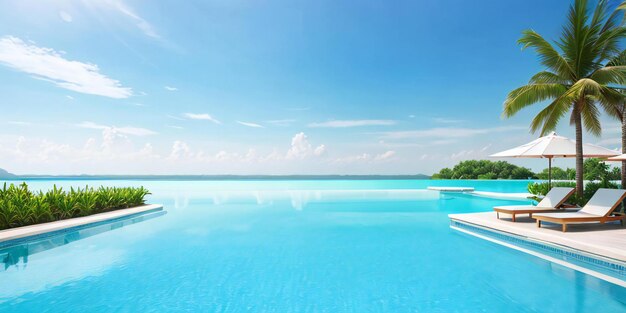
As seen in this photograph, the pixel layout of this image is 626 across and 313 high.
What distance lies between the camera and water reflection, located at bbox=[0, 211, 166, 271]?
17.3 feet

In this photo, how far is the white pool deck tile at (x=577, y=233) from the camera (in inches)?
176

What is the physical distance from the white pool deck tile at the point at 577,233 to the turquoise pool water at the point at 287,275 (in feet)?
1.79

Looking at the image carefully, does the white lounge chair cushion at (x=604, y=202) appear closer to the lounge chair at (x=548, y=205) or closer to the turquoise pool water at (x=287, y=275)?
the lounge chair at (x=548, y=205)

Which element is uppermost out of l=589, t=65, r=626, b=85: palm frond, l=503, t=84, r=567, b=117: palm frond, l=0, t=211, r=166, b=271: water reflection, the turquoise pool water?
l=589, t=65, r=626, b=85: palm frond

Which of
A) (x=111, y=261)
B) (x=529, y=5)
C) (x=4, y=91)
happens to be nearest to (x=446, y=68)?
(x=529, y=5)

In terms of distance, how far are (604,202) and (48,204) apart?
13.3 metres

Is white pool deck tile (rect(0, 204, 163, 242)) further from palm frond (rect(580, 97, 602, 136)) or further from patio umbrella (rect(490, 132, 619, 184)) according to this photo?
palm frond (rect(580, 97, 602, 136))

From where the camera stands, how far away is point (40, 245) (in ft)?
20.5

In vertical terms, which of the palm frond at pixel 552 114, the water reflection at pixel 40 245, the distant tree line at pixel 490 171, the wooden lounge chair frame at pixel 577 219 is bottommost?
the water reflection at pixel 40 245

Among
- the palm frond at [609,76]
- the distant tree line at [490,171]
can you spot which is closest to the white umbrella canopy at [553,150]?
the palm frond at [609,76]

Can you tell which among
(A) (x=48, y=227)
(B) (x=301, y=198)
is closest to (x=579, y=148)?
(B) (x=301, y=198)

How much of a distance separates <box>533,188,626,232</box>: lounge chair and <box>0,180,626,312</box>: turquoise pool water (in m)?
1.10

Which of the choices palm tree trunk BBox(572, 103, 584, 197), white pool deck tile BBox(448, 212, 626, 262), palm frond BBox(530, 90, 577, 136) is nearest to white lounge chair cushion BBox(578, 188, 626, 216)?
white pool deck tile BBox(448, 212, 626, 262)

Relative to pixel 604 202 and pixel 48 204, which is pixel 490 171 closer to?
pixel 604 202
